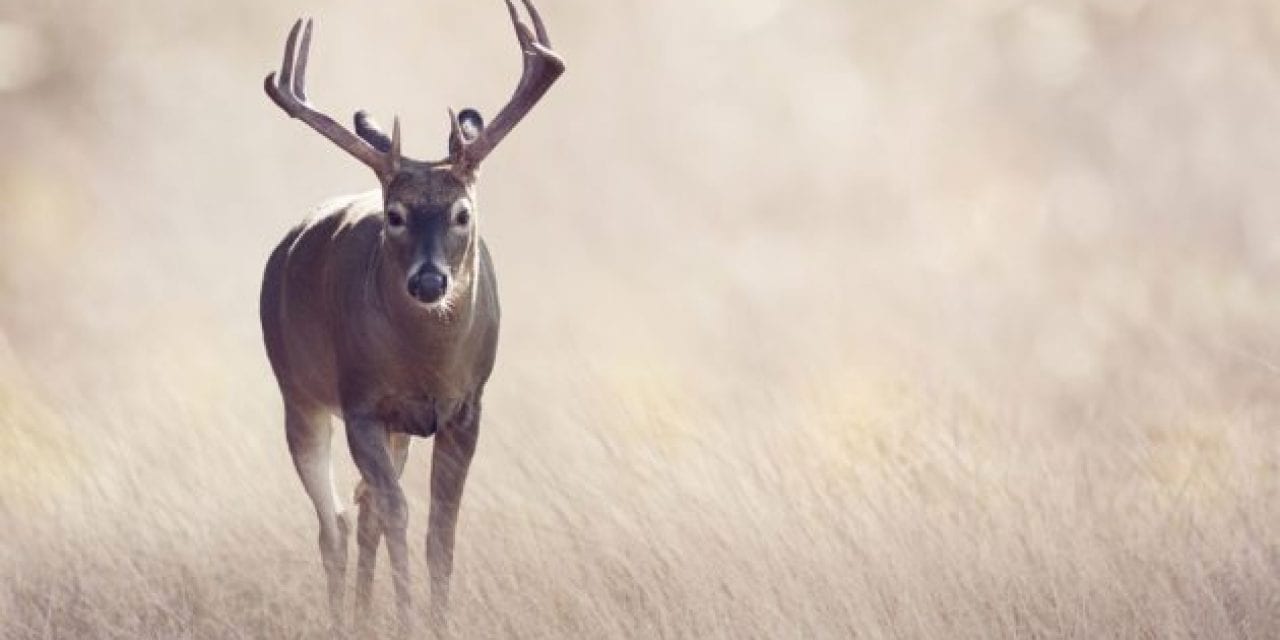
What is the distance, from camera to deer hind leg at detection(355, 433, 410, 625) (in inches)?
360

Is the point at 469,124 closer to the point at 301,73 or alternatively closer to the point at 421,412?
the point at 301,73

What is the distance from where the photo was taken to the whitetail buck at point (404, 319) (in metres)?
8.60

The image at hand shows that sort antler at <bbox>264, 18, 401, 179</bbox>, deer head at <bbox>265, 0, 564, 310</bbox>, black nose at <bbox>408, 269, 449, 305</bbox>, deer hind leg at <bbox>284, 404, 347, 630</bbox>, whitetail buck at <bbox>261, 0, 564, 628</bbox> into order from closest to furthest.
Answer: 1. black nose at <bbox>408, 269, 449, 305</bbox>
2. deer head at <bbox>265, 0, 564, 310</bbox>
3. whitetail buck at <bbox>261, 0, 564, 628</bbox>
4. antler at <bbox>264, 18, 401, 179</bbox>
5. deer hind leg at <bbox>284, 404, 347, 630</bbox>

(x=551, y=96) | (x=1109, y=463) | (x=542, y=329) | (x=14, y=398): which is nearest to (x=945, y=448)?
(x=1109, y=463)

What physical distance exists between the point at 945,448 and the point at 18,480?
3.93 meters

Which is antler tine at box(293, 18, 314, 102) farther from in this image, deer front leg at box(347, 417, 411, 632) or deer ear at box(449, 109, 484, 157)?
deer front leg at box(347, 417, 411, 632)

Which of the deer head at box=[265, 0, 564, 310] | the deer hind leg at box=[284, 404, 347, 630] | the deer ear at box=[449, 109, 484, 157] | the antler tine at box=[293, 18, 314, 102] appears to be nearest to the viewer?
the deer head at box=[265, 0, 564, 310]

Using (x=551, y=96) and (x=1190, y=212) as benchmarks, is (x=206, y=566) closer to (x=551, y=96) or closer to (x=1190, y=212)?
(x=1190, y=212)

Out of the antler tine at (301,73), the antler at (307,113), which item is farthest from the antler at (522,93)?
the antler tine at (301,73)

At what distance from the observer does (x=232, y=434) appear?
11.5 meters

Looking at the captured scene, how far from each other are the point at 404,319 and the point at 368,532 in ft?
3.16

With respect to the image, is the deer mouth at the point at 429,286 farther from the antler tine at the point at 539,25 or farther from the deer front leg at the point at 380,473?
the antler tine at the point at 539,25

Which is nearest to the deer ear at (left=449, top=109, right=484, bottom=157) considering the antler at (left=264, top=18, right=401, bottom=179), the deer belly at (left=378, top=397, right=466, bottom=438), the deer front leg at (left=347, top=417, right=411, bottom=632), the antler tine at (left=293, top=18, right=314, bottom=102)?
the antler at (left=264, top=18, right=401, bottom=179)

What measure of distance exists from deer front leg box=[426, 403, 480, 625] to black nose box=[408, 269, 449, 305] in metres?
0.83
